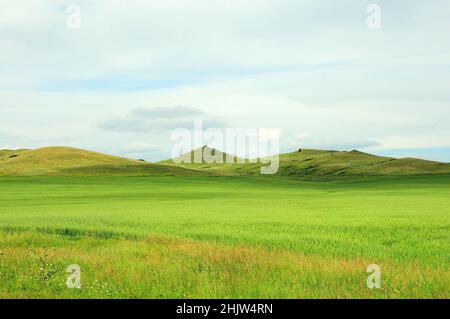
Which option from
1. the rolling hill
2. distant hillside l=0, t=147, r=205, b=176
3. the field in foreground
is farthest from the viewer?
the rolling hill

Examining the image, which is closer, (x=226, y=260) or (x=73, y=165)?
(x=226, y=260)

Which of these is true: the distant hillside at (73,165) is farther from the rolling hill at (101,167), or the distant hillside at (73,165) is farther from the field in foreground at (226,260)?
the field in foreground at (226,260)

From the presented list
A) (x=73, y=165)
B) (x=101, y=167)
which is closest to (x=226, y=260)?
(x=101, y=167)

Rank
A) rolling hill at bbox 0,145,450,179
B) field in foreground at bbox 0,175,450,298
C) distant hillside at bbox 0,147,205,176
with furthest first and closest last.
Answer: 1. rolling hill at bbox 0,145,450,179
2. distant hillside at bbox 0,147,205,176
3. field in foreground at bbox 0,175,450,298

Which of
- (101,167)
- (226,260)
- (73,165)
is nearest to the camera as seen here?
(226,260)

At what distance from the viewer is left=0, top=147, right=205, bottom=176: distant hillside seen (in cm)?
13400

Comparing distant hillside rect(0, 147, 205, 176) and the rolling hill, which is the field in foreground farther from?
distant hillside rect(0, 147, 205, 176)

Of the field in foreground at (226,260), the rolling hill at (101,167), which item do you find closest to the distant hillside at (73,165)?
the rolling hill at (101,167)

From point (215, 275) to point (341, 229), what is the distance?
13.2m

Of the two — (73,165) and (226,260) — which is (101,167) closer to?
(73,165)

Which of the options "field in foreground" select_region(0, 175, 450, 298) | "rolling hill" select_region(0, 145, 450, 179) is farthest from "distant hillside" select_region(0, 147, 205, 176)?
"field in foreground" select_region(0, 175, 450, 298)

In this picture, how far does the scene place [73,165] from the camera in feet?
501

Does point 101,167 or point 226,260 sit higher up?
point 226,260
